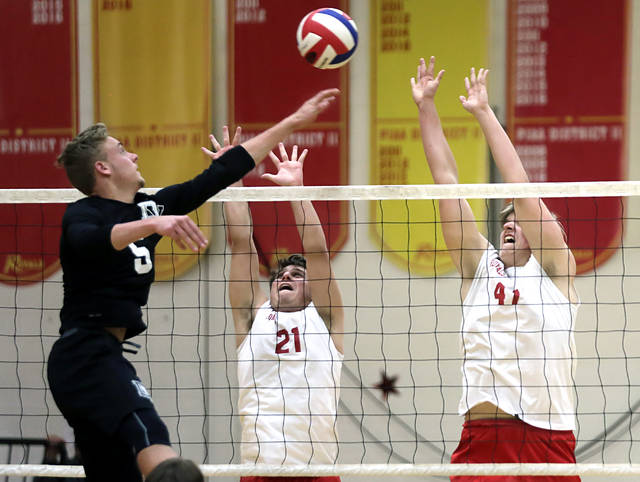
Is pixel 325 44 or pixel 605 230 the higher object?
pixel 325 44

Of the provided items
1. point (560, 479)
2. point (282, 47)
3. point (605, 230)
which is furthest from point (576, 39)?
point (560, 479)

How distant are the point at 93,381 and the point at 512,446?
6.89ft

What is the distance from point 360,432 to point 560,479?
1.94 m

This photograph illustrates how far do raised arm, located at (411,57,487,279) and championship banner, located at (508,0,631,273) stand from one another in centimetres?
148

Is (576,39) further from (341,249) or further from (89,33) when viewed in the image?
(89,33)

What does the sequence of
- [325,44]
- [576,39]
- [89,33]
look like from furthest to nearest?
[89,33], [576,39], [325,44]

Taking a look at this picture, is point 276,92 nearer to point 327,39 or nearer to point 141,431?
point 327,39

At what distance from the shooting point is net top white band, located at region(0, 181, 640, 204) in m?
4.24

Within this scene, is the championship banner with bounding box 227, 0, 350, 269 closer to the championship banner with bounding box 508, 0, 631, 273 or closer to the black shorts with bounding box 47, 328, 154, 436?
the championship banner with bounding box 508, 0, 631, 273

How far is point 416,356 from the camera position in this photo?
19.4 feet


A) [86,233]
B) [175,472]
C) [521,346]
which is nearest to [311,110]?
[86,233]

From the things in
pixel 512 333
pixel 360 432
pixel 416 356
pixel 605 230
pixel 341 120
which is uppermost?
pixel 341 120

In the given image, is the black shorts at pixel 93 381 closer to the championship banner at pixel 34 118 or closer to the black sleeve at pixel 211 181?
the black sleeve at pixel 211 181

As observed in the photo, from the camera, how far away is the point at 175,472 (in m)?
2.81
